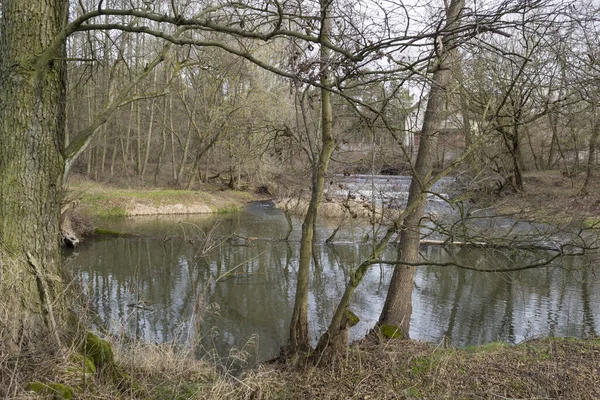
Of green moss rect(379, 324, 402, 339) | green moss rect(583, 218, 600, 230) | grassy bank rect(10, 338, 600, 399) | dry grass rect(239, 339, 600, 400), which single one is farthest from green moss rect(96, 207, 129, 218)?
green moss rect(583, 218, 600, 230)

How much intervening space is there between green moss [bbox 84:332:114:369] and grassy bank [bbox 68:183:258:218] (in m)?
17.1

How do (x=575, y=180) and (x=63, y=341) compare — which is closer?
(x=63, y=341)

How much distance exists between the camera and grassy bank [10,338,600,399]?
4.49 meters

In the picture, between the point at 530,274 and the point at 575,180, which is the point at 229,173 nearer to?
the point at 575,180

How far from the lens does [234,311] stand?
10047mm

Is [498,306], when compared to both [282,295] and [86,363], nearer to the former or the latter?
[282,295]

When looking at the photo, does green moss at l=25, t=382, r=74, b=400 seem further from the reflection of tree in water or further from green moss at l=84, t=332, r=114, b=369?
the reflection of tree in water

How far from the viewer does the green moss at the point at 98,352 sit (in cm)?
407

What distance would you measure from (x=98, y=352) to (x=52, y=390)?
669 millimetres

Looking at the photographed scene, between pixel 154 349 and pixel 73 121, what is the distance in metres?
22.8

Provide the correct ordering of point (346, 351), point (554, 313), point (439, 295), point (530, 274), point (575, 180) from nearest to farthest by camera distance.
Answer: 1. point (346, 351)
2. point (554, 313)
3. point (439, 295)
4. point (530, 274)
5. point (575, 180)

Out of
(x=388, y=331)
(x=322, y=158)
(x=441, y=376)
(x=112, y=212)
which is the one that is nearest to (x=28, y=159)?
(x=322, y=158)

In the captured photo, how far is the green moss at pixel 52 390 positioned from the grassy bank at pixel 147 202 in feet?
58.4

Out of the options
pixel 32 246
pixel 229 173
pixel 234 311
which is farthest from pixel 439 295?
pixel 229 173
